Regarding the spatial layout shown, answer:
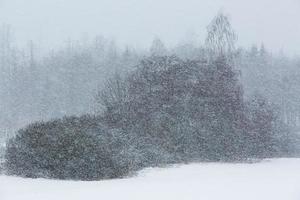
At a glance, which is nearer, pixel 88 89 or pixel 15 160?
pixel 15 160

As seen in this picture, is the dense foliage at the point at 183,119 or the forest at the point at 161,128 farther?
the dense foliage at the point at 183,119

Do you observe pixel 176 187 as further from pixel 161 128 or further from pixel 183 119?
pixel 183 119

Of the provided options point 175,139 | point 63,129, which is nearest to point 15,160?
point 63,129

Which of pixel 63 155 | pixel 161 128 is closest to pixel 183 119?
pixel 161 128

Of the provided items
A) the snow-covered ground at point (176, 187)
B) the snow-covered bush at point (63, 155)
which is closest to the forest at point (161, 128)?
the snow-covered bush at point (63, 155)

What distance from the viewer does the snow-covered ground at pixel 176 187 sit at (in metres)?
12.1

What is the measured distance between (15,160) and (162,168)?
514 cm

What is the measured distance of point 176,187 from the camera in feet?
44.1

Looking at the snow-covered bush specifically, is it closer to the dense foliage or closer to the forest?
the forest

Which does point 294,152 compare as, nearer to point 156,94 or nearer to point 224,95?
point 224,95

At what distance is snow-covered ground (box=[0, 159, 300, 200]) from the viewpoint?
39.8ft

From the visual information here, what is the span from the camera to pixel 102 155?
1711cm

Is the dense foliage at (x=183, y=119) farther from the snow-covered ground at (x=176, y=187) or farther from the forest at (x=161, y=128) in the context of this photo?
the snow-covered ground at (x=176, y=187)

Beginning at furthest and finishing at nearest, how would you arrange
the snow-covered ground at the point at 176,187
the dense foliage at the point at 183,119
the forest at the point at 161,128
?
the dense foliage at the point at 183,119
the forest at the point at 161,128
the snow-covered ground at the point at 176,187
